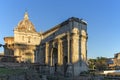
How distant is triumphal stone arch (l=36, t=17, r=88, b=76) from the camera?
53.2 m

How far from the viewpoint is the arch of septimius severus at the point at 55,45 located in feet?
176

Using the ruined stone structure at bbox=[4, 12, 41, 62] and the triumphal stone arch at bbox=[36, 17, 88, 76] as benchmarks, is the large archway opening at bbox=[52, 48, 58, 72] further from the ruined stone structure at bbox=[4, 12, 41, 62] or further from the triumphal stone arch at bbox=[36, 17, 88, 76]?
the ruined stone structure at bbox=[4, 12, 41, 62]

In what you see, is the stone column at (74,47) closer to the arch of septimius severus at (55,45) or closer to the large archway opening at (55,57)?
the arch of septimius severus at (55,45)

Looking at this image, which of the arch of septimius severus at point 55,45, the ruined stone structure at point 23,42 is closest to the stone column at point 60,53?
the arch of septimius severus at point 55,45

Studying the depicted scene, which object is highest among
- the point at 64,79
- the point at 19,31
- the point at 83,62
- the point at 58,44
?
the point at 19,31

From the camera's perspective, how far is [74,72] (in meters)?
52.5

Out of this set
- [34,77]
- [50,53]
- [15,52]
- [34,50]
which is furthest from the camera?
[34,50]

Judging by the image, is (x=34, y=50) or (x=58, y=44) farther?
(x=34, y=50)

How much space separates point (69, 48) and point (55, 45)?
29.9 ft

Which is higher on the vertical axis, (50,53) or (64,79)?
(50,53)

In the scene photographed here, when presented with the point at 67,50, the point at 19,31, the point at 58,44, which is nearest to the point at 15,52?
the point at 19,31

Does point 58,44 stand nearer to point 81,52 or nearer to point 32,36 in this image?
point 81,52

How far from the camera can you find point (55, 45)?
206ft

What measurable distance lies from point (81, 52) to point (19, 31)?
93.8 ft
